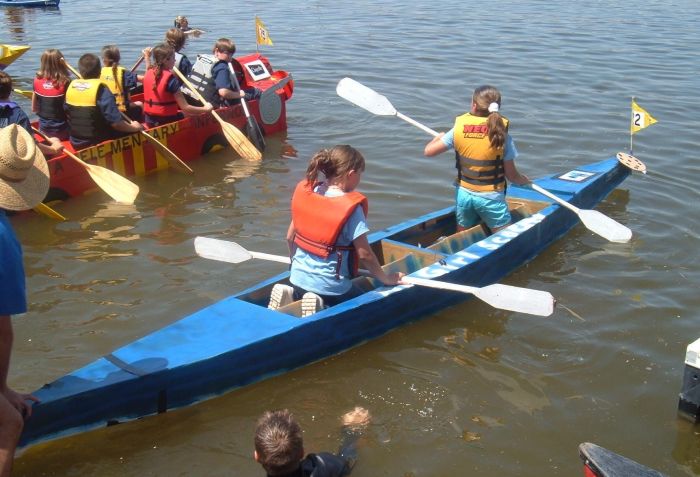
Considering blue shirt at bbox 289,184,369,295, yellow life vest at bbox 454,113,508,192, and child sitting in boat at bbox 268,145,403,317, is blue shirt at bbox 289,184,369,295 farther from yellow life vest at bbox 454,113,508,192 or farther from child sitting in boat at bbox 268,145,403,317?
yellow life vest at bbox 454,113,508,192

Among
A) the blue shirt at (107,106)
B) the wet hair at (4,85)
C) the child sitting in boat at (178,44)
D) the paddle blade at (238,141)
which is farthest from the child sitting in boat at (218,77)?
the wet hair at (4,85)

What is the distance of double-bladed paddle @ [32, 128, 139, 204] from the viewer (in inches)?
288

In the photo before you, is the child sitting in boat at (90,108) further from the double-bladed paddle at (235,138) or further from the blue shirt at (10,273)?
the blue shirt at (10,273)

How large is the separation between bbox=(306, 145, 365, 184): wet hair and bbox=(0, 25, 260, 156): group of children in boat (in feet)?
10.7

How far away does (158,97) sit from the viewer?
8.61 metres

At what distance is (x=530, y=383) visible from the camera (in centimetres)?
502

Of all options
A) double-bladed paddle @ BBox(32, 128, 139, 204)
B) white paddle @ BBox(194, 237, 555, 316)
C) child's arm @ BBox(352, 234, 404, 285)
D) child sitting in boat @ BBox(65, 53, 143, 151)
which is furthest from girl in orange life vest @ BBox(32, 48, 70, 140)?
child's arm @ BBox(352, 234, 404, 285)

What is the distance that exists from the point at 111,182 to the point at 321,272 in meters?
3.31

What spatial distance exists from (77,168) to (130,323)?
2751 mm

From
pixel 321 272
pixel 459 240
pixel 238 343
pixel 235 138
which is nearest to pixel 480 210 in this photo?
pixel 459 240

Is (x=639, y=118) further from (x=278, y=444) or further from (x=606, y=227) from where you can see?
(x=278, y=444)

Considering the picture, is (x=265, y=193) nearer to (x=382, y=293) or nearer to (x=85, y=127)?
(x=85, y=127)

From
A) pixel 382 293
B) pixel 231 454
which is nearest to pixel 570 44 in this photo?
pixel 382 293

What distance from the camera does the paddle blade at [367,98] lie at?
7.18 metres
